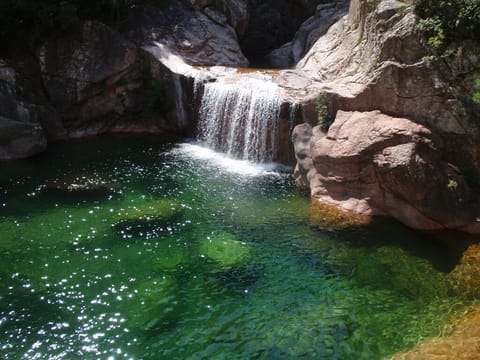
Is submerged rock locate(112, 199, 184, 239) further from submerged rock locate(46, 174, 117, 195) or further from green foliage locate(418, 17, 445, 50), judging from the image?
green foliage locate(418, 17, 445, 50)

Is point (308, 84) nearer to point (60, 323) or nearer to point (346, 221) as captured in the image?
point (346, 221)

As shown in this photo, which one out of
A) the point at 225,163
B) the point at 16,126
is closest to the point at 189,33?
the point at 225,163

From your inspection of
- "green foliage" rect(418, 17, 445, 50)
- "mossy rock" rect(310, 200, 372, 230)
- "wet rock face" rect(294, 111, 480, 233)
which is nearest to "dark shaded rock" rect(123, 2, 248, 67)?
"wet rock face" rect(294, 111, 480, 233)

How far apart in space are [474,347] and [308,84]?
10947 mm

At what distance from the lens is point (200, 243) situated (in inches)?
401

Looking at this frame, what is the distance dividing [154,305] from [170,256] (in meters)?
1.68

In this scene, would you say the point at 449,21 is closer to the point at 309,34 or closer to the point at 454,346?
the point at 454,346

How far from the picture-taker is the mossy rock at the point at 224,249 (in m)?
9.54

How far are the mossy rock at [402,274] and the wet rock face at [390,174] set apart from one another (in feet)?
4.83

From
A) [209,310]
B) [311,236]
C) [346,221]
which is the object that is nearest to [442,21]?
[346,221]

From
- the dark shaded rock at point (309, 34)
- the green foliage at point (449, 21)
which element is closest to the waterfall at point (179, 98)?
the dark shaded rock at point (309, 34)

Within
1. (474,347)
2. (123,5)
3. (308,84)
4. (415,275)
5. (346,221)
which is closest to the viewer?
(474,347)

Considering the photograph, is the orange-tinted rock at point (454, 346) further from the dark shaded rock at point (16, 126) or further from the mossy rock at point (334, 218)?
the dark shaded rock at point (16, 126)

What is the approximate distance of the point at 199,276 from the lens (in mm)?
8977
